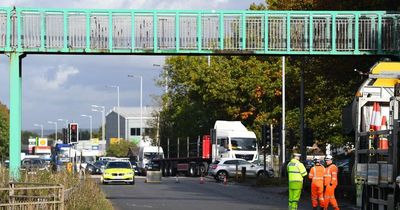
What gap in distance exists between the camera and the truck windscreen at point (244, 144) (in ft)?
202

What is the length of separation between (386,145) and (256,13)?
11.4 metres

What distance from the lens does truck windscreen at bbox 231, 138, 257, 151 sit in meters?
61.6

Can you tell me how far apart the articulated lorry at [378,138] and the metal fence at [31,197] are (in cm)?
673

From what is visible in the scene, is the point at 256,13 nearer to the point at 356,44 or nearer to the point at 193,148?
the point at 356,44

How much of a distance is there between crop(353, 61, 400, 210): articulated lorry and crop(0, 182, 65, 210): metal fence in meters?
6.73

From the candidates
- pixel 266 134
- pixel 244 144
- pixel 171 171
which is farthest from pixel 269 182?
pixel 171 171

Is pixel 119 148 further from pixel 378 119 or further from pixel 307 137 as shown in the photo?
pixel 378 119

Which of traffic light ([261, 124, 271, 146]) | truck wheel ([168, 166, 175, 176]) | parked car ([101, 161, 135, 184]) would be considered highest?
traffic light ([261, 124, 271, 146])

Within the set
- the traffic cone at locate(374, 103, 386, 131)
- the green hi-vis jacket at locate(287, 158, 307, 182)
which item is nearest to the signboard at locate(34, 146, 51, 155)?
the green hi-vis jacket at locate(287, 158, 307, 182)

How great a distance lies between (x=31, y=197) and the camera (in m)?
18.8

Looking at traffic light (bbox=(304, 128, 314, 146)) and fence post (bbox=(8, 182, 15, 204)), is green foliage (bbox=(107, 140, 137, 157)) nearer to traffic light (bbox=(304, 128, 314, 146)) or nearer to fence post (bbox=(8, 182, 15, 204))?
traffic light (bbox=(304, 128, 314, 146))

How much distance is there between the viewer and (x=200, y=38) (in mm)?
28812

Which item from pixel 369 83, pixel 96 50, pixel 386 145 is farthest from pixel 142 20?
pixel 386 145

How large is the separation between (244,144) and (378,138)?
42.9 meters
